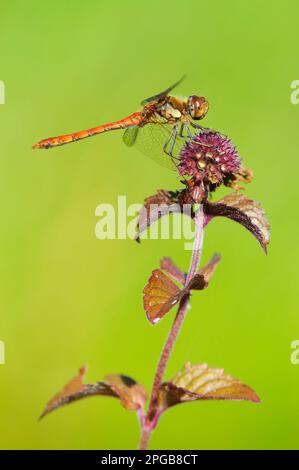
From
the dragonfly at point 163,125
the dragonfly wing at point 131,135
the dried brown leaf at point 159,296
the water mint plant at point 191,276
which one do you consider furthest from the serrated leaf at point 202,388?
the dragonfly wing at point 131,135

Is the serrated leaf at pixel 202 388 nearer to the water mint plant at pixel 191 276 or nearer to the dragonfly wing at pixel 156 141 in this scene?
the water mint plant at pixel 191 276

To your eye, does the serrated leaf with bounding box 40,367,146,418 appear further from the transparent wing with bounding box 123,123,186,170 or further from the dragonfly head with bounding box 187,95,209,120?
the dragonfly head with bounding box 187,95,209,120

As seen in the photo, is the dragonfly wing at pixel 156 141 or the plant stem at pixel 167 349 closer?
the plant stem at pixel 167 349

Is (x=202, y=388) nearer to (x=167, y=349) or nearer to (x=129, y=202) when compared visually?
(x=167, y=349)

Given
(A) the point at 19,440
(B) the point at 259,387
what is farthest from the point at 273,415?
(A) the point at 19,440

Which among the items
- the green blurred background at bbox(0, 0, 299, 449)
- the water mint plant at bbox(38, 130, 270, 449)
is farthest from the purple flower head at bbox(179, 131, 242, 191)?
the green blurred background at bbox(0, 0, 299, 449)

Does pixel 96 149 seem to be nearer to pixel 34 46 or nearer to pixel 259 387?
pixel 34 46

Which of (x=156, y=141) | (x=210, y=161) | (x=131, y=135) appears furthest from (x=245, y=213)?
(x=131, y=135)
